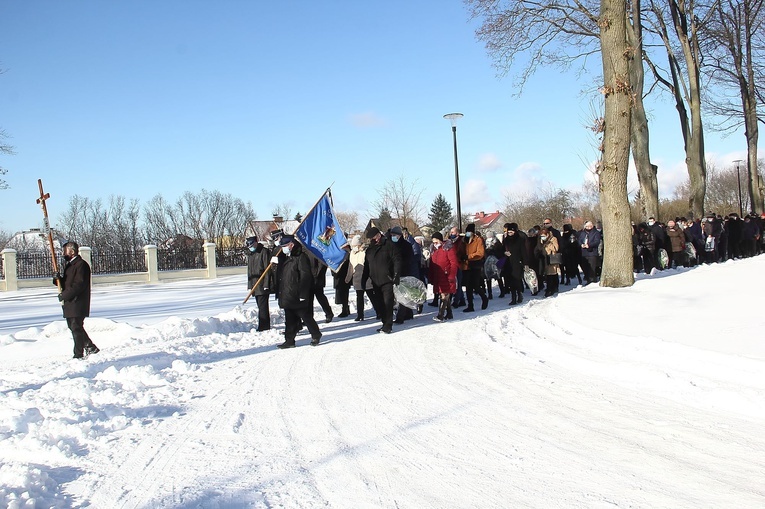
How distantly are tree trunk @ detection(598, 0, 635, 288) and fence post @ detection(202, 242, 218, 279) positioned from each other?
20982 millimetres

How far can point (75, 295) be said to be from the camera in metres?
9.63

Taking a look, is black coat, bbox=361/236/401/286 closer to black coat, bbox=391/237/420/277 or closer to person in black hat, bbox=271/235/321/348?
black coat, bbox=391/237/420/277

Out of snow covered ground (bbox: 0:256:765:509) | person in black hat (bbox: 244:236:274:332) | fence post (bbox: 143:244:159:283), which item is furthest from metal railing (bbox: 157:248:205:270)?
snow covered ground (bbox: 0:256:765:509)

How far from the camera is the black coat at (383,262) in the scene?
11180 millimetres

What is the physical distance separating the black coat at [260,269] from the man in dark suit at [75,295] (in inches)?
118

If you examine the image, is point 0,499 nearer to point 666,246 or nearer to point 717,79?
point 666,246

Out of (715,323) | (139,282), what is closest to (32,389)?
(715,323)

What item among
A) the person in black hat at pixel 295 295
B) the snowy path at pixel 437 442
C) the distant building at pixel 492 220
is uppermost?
the distant building at pixel 492 220

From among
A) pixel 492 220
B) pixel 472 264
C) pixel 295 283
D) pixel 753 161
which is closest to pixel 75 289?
pixel 295 283

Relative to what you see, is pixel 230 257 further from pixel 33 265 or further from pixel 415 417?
pixel 415 417

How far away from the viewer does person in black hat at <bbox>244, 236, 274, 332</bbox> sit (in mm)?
11828

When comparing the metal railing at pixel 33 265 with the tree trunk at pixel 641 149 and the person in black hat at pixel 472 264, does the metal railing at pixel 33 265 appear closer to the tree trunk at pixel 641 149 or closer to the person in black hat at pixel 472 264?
the person in black hat at pixel 472 264

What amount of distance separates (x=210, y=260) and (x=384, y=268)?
21251mm

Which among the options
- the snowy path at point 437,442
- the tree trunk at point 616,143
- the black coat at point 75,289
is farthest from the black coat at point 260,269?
the tree trunk at point 616,143
